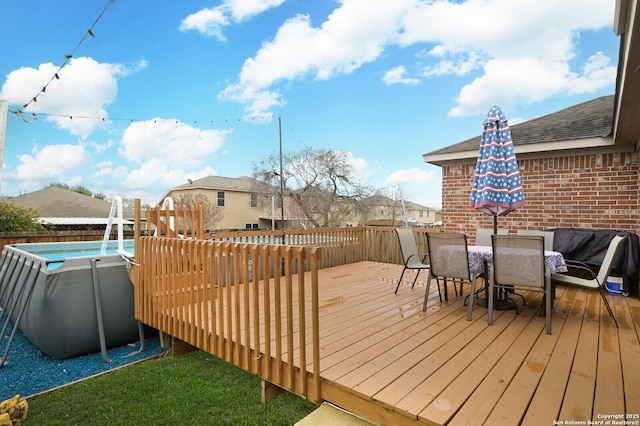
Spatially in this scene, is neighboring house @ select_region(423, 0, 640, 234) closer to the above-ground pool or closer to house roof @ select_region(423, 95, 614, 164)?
house roof @ select_region(423, 95, 614, 164)

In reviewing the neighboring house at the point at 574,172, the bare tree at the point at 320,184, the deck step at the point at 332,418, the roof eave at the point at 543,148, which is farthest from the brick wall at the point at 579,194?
the bare tree at the point at 320,184

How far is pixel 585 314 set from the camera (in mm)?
3824

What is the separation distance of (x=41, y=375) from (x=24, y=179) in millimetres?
26570

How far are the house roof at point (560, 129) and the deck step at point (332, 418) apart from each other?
5601mm

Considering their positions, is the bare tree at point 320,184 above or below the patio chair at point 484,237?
above

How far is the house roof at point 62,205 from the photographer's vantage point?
57.2 ft

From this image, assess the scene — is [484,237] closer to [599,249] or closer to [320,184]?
[599,249]

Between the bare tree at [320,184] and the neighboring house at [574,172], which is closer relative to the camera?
the neighboring house at [574,172]

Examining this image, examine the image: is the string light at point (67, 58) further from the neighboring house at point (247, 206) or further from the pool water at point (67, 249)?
the neighboring house at point (247, 206)

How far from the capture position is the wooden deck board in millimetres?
1900

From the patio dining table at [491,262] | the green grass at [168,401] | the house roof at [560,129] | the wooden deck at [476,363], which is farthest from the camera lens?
the house roof at [560,129]

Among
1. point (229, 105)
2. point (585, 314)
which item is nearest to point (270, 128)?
point (229, 105)

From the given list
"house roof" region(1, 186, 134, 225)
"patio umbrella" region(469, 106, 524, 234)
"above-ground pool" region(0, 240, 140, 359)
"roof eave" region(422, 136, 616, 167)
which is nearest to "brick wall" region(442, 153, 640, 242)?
"roof eave" region(422, 136, 616, 167)

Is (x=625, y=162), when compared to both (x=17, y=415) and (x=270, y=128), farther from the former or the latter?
(x=270, y=128)
